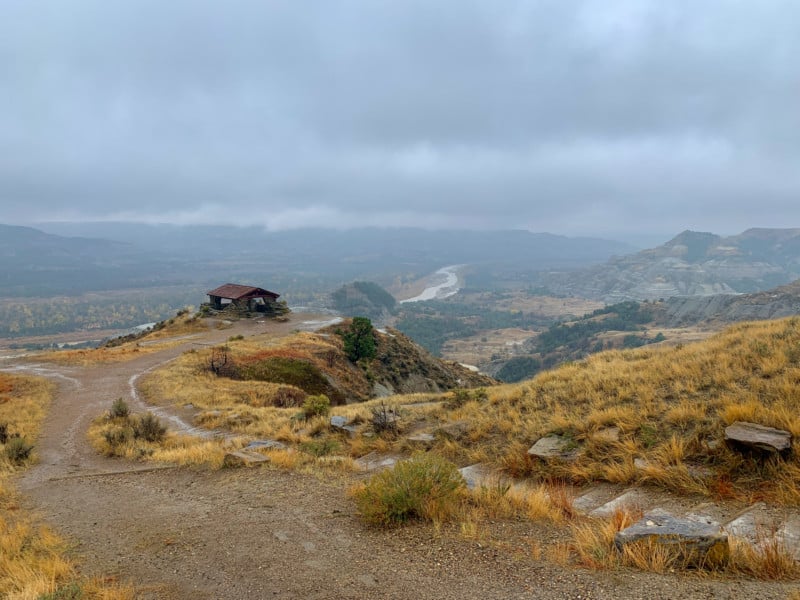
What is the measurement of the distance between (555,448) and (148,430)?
13443 mm

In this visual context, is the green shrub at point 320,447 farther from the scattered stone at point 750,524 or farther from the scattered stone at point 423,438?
the scattered stone at point 750,524

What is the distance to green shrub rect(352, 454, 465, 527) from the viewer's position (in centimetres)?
664

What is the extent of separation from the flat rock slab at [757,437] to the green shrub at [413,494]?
14.9 feet

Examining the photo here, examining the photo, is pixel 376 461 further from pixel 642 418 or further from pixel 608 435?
pixel 642 418

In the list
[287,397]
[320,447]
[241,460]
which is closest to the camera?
[241,460]

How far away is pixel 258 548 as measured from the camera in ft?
19.8

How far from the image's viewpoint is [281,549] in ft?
19.5

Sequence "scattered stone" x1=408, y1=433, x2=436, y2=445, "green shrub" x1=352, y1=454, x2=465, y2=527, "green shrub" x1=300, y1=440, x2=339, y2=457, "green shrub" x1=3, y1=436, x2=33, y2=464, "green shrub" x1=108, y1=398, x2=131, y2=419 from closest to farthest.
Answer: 1. "green shrub" x1=352, y1=454, x2=465, y2=527
2. "scattered stone" x1=408, y1=433, x2=436, y2=445
3. "green shrub" x1=300, y1=440, x2=339, y2=457
4. "green shrub" x1=3, y1=436, x2=33, y2=464
5. "green shrub" x1=108, y1=398, x2=131, y2=419

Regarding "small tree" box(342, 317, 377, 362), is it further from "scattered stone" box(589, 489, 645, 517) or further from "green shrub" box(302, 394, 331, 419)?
"scattered stone" box(589, 489, 645, 517)

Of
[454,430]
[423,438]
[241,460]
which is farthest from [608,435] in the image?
[241,460]

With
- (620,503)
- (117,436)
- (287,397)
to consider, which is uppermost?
(620,503)

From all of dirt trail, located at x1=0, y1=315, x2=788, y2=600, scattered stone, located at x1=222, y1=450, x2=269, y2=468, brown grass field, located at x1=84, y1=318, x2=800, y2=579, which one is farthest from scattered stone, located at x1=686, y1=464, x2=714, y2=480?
scattered stone, located at x1=222, y1=450, x2=269, y2=468

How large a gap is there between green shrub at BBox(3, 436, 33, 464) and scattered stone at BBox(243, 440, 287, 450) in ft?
Answer: 22.6

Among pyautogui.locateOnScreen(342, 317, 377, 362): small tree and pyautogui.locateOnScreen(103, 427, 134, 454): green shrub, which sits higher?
pyautogui.locateOnScreen(103, 427, 134, 454): green shrub
